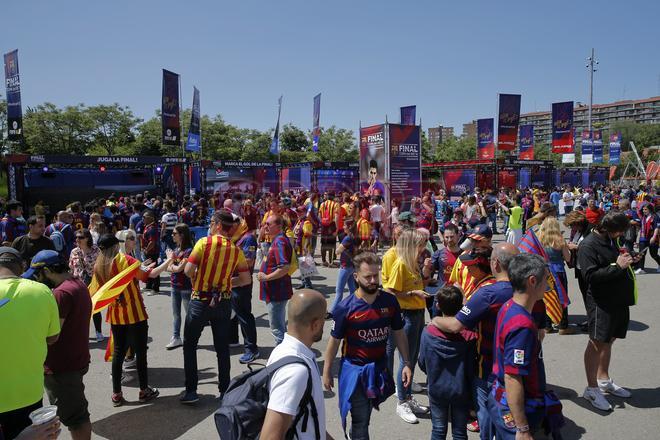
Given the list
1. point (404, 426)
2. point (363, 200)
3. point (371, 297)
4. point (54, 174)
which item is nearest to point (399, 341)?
point (371, 297)

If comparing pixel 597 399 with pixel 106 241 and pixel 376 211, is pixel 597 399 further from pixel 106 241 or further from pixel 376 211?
pixel 376 211

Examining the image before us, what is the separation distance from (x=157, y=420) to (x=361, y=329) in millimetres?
2403

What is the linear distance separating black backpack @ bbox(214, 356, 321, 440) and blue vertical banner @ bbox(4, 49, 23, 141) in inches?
796

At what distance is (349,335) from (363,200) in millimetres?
9604

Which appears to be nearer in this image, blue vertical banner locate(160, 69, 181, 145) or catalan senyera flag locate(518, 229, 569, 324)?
catalan senyera flag locate(518, 229, 569, 324)

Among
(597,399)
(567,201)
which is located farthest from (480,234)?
(567,201)

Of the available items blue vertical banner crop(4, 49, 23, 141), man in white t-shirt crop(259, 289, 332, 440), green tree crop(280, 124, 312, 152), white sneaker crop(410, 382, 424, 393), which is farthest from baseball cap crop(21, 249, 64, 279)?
green tree crop(280, 124, 312, 152)

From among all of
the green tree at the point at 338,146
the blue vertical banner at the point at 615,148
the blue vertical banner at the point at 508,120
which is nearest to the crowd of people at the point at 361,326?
the blue vertical banner at the point at 508,120

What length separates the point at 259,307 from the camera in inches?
315

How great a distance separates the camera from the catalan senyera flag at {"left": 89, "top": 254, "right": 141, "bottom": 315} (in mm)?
4137

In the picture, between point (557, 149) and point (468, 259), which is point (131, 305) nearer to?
point (468, 259)

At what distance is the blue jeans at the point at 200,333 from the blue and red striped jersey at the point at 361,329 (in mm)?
1669

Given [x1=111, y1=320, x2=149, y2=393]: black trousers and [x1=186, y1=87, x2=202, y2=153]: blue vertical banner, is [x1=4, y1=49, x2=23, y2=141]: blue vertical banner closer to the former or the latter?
[x1=186, y1=87, x2=202, y2=153]: blue vertical banner

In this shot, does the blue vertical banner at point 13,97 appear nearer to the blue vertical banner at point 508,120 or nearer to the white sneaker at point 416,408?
the white sneaker at point 416,408
